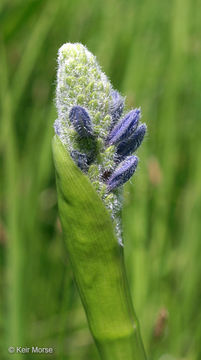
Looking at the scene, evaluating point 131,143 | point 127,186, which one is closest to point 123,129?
point 131,143

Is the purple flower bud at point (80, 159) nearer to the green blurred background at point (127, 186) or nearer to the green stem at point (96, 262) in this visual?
the green stem at point (96, 262)

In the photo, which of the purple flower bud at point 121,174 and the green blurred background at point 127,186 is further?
the green blurred background at point 127,186

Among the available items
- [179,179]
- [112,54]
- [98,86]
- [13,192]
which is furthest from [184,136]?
[98,86]

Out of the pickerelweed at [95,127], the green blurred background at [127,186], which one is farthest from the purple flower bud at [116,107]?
the green blurred background at [127,186]

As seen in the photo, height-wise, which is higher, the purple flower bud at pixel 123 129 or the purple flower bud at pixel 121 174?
the purple flower bud at pixel 123 129

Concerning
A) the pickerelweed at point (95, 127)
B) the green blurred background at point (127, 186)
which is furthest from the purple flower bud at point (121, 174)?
the green blurred background at point (127, 186)

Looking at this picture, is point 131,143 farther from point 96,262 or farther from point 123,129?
point 96,262
